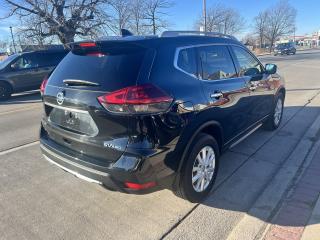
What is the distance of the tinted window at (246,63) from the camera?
4418 millimetres

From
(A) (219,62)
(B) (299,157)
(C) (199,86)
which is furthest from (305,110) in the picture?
(C) (199,86)

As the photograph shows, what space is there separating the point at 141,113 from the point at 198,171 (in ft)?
3.65

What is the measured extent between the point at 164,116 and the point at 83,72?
0.99 meters

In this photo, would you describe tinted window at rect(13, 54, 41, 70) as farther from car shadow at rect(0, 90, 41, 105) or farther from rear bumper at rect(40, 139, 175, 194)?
rear bumper at rect(40, 139, 175, 194)

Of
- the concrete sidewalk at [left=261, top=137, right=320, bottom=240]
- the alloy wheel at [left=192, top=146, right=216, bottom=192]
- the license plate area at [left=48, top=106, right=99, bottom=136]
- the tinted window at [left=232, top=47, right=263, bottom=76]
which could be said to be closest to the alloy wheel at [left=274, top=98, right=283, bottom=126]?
the tinted window at [left=232, top=47, right=263, bottom=76]

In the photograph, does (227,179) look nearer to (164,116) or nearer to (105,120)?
(164,116)

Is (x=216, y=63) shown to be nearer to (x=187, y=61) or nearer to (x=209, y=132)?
(x=187, y=61)

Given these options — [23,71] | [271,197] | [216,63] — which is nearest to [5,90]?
[23,71]

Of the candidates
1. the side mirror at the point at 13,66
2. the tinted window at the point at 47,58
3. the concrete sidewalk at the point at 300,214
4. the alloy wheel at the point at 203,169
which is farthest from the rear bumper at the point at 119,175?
the tinted window at the point at 47,58

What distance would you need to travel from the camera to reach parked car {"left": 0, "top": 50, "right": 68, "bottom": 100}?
479 inches

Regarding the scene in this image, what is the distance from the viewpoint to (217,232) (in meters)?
3.00

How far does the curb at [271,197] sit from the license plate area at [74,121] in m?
1.70

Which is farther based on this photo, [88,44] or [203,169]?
[203,169]

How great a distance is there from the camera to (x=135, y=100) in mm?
2695
